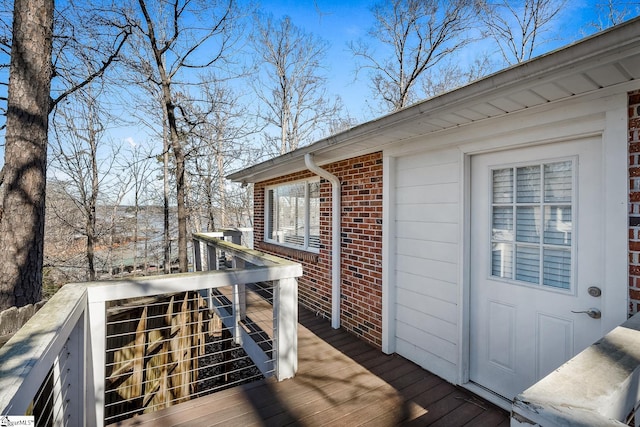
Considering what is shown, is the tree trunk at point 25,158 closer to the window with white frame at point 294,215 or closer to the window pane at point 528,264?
the window with white frame at point 294,215

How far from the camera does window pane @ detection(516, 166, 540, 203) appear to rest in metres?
2.49

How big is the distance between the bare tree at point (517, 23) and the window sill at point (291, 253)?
10114 millimetres

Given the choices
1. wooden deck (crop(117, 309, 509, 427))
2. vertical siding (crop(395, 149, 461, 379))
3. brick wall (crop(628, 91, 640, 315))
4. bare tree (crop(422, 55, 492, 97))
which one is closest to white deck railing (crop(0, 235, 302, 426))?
wooden deck (crop(117, 309, 509, 427))

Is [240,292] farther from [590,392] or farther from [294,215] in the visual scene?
[590,392]

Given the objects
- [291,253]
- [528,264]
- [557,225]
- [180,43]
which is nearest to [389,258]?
[528,264]

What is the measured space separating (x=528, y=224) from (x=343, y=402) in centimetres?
215

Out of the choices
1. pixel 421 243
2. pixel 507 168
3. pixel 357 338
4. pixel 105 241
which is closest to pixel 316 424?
pixel 357 338

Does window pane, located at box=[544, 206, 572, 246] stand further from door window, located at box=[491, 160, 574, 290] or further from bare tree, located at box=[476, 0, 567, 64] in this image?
bare tree, located at box=[476, 0, 567, 64]

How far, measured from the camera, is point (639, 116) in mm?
1858

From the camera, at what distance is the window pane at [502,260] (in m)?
2.67

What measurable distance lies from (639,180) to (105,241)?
13.9m

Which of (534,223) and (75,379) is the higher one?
(534,223)

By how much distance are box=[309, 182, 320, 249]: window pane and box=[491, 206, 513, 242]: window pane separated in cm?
297

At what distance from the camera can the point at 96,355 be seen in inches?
86.6
